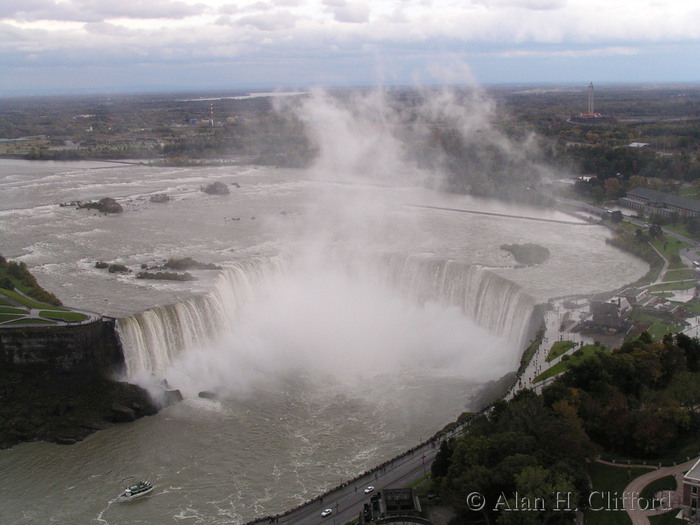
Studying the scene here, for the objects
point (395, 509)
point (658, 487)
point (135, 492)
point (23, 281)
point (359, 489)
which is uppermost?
point (23, 281)

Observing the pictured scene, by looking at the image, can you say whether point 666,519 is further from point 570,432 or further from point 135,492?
point 135,492

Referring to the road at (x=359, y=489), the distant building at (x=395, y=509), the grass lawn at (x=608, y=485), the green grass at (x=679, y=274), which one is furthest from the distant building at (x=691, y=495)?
the green grass at (x=679, y=274)

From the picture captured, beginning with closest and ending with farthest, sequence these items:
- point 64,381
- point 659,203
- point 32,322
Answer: point 64,381 < point 32,322 < point 659,203

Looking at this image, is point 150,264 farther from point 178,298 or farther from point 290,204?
point 290,204

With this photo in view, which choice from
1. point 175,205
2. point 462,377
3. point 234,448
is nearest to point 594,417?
point 462,377

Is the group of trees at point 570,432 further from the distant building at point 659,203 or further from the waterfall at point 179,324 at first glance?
the distant building at point 659,203

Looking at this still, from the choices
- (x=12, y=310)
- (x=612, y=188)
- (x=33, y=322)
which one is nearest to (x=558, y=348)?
(x=33, y=322)

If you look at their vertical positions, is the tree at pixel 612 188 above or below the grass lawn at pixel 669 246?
above

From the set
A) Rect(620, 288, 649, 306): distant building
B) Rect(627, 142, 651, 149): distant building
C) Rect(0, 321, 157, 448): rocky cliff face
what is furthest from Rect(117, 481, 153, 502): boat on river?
Rect(627, 142, 651, 149): distant building
